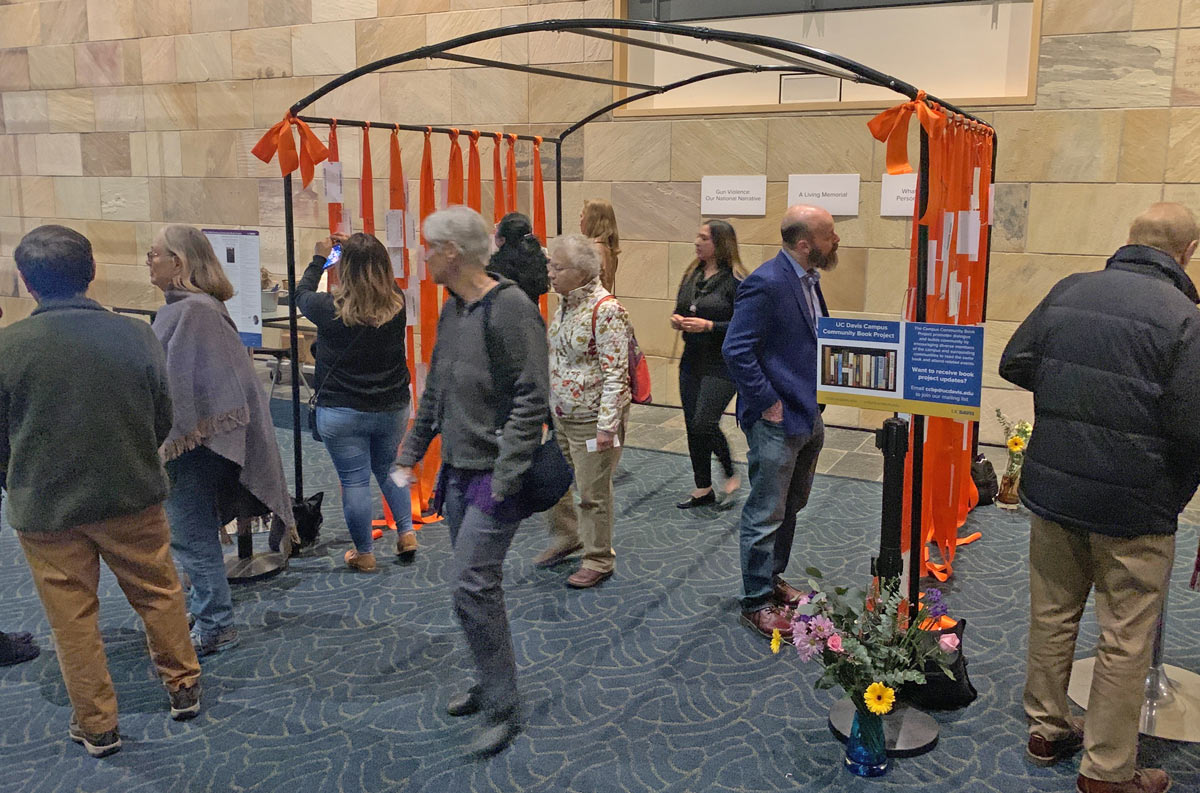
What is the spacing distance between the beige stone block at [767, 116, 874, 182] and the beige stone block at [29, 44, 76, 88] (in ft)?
25.0

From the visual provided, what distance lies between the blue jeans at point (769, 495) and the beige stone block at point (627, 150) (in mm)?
4405

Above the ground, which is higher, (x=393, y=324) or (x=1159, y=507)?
(x=393, y=324)

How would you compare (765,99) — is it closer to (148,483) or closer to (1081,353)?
(1081,353)

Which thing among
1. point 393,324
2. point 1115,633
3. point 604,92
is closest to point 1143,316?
point 1115,633

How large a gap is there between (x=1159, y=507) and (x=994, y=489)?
9.30 ft

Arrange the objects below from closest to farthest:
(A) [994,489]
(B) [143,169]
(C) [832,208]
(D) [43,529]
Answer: (D) [43,529], (A) [994,489], (C) [832,208], (B) [143,169]

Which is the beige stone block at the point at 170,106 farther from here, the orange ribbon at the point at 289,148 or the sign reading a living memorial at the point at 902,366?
the sign reading a living memorial at the point at 902,366

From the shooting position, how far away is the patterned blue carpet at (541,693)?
2.83 meters

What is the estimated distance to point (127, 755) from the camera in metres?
2.96

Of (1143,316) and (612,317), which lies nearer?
(1143,316)

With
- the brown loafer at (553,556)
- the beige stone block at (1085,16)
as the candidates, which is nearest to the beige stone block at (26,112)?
the brown loafer at (553,556)

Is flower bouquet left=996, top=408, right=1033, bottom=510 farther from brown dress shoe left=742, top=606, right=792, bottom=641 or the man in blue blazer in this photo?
brown dress shoe left=742, top=606, right=792, bottom=641

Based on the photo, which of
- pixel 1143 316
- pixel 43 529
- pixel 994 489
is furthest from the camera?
pixel 994 489

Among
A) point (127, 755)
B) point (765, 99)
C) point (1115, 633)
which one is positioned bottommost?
point (127, 755)
